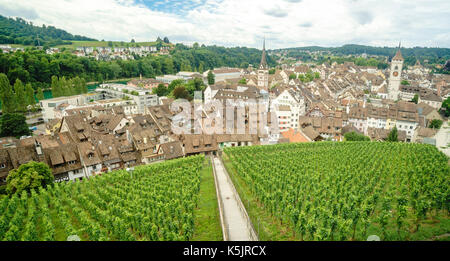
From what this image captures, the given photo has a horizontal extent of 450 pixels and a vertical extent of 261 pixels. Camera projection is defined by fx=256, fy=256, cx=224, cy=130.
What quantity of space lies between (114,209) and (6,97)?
69620 mm

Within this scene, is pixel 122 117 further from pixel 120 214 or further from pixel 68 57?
pixel 68 57

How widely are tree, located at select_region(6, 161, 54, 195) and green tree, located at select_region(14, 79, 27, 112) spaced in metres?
53.2

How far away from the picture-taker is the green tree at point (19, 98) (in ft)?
246

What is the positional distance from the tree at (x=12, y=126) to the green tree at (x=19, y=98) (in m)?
18.5

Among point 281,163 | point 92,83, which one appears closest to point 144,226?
point 281,163

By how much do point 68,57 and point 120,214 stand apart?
138398 mm

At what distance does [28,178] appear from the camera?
33.7m

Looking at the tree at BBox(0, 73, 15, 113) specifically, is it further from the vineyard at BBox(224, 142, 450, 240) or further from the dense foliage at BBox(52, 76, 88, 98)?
the vineyard at BBox(224, 142, 450, 240)

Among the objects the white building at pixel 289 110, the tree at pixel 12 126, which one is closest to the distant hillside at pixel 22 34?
the tree at pixel 12 126

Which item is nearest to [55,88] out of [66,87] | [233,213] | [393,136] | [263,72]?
[66,87]

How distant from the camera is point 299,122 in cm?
6894

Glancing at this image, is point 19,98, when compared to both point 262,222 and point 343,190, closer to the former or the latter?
point 262,222

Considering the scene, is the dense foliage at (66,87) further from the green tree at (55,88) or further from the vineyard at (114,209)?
the vineyard at (114,209)

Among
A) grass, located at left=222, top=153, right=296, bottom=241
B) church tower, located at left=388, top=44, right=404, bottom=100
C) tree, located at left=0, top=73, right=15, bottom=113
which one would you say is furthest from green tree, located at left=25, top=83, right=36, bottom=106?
church tower, located at left=388, top=44, right=404, bottom=100
